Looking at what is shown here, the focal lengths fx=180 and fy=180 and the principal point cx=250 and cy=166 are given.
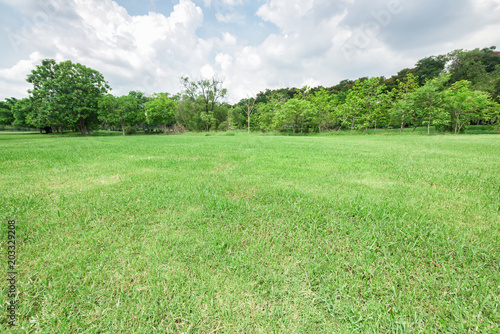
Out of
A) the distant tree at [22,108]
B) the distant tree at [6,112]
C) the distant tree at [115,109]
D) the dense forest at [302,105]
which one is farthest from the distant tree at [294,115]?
the distant tree at [6,112]

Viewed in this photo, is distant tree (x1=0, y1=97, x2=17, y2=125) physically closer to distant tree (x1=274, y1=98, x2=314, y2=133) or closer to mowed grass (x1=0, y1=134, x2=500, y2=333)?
distant tree (x1=274, y1=98, x2=314, y2=133)

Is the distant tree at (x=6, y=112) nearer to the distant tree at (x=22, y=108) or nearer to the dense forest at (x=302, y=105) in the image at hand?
the dense forest at (x=302, y=105)

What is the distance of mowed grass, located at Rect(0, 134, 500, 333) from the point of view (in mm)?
1196

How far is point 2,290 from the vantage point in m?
1.39

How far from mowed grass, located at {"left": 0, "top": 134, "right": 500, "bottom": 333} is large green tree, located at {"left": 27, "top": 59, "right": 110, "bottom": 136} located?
34859 millimetres

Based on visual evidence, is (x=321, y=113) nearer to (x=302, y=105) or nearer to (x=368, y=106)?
(x=302, y=105)

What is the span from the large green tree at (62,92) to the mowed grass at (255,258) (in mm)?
34859

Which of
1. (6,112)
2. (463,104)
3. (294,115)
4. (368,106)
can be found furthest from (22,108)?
(463,104)

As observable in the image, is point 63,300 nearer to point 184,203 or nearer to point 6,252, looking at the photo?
point 6,252

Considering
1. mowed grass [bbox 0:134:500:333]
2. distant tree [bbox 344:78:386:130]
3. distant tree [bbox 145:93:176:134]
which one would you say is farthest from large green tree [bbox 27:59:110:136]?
distant tree [bbox 344:78:386:130]

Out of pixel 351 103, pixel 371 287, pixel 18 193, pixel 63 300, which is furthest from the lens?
pixel 351 103

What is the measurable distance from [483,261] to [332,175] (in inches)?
107

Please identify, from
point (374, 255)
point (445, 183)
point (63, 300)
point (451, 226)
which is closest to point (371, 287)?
point (374, 255)

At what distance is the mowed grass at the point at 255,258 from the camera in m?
1.20
